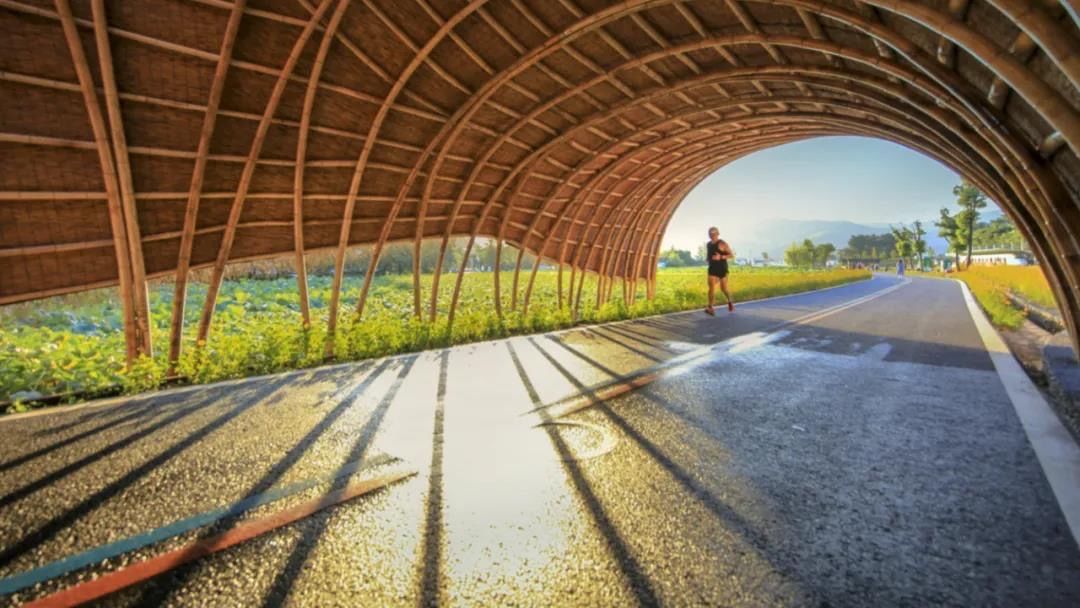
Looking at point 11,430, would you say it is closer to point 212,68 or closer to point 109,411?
point 109,411

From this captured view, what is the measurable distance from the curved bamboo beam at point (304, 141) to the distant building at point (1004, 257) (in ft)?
237

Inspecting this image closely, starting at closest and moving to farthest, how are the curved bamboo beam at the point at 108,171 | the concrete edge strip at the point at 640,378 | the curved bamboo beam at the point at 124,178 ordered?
the concrete edge strip at the point at 640,378, the curved bamboo beam at the point at 108,171, the curved bamboo beam at the point at 124,178

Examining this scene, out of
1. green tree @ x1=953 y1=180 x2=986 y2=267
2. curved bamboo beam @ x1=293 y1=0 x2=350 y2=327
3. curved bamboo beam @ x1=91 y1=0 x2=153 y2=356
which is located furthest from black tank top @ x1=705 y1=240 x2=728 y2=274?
green tree @ x1=953 y1=180 x2=986 y2=267

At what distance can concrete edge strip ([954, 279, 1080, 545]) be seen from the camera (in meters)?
3.02

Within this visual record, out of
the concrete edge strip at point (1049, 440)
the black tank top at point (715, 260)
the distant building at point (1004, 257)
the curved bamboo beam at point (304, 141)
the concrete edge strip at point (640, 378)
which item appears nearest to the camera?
the concrete edge strip at point (1049, 440)

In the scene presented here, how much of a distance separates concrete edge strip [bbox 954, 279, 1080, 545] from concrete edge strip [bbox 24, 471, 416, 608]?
177 inches

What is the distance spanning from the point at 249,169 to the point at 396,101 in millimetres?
3083

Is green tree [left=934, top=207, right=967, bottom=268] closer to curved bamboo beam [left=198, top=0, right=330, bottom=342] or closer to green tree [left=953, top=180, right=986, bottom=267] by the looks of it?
green tree [left=953, top=180, right=986, bottom=267]

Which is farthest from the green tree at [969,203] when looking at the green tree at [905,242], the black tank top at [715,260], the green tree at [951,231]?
the black tank top at [715,260]

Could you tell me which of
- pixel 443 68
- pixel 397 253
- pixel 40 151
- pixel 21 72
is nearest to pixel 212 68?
pixel 21 72

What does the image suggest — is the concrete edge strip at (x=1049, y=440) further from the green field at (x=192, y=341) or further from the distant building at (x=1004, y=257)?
the distant building at (x=1004, y=257)

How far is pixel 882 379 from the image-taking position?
644 centimetres

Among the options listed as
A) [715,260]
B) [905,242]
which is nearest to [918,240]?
[905,242]

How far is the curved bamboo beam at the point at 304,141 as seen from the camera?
682 cm
